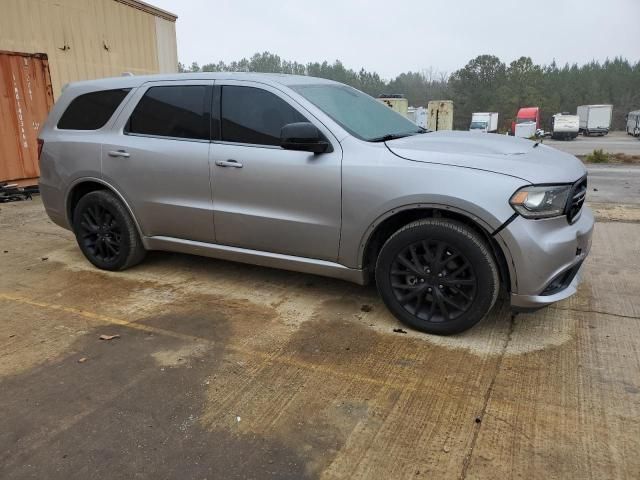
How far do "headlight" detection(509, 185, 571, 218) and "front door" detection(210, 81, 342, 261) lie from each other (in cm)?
117

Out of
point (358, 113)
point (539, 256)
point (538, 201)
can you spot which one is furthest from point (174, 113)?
point (539, 256)

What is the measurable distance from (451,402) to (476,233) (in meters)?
1.08

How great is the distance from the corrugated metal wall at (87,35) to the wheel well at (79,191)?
6.05 metres

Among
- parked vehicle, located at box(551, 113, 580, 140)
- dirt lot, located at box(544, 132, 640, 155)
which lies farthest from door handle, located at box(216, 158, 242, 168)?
parked vehicle, located at box(551, 113, 580, 140)

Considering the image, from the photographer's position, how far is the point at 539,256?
3.11 meters

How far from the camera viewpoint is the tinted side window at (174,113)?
4.19 metres

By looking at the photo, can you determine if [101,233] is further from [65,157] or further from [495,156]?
[495,156]

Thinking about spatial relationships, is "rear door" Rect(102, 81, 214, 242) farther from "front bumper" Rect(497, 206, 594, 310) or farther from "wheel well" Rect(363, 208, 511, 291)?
"front bumper" Rect(497, 206, 594, 310)

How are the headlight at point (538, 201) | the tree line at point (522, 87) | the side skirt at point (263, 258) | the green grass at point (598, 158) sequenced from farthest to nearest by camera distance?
the tree line at point (522, 87) < the green grass at point (598, 158) < the side skirt at point (263, 258) < the headlight at point (538, 201)

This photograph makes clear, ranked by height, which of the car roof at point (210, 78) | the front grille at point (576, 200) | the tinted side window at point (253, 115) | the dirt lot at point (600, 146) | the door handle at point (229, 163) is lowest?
the dirt lot at point (600, 146)

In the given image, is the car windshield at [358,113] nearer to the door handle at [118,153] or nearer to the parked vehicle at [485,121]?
the door handle at [118,153]

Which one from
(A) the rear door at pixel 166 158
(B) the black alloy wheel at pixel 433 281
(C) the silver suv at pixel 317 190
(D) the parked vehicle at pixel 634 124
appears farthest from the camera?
(D) the parked vehicle at pixel 634 124


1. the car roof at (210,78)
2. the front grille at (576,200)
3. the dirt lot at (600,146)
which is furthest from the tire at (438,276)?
the dirt lot at (600,146)

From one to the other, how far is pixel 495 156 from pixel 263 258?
1.87m
